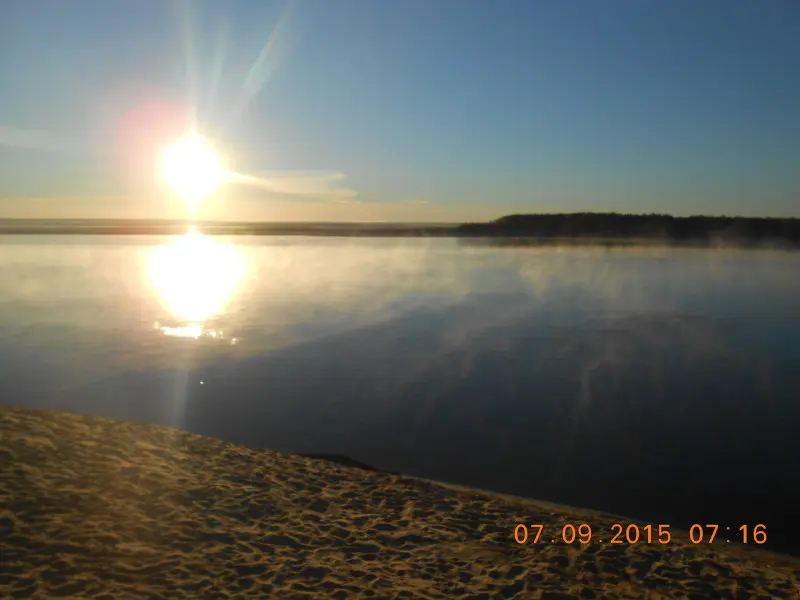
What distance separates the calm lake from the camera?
1156 centimetres

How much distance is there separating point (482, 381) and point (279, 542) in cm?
1034

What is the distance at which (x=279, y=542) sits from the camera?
299 inches

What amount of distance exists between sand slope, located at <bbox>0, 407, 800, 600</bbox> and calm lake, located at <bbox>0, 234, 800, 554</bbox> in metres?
1.99

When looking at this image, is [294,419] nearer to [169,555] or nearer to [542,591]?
[169,555]

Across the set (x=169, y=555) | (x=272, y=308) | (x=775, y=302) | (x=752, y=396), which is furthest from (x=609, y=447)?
(x=775, y=302)

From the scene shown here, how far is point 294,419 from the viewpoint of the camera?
1437 centimetres
